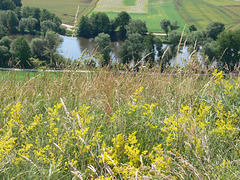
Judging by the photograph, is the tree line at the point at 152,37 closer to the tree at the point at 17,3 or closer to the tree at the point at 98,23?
the tree at the point at 98,23

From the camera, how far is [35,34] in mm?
78125

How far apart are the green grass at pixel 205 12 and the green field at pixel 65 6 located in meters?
34.1

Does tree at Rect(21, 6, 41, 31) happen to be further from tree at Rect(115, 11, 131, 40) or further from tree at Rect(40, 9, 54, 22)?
tree at Rect(115, 11, 131, 40)

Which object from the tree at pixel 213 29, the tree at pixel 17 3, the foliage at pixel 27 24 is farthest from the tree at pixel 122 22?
the tree at pixel 17 3

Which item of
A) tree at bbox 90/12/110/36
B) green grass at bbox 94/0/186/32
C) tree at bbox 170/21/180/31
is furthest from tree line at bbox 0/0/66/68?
tree at bbox 170/21/180/31

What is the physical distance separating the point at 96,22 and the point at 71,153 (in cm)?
7764

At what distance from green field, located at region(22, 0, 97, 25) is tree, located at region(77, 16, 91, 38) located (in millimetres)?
14949

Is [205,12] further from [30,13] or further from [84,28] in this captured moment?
[30,13]

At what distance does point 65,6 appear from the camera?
332ft

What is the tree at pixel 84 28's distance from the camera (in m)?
76.0

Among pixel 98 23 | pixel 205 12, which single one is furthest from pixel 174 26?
pixel 205 12

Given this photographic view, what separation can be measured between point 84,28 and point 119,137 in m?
76.5

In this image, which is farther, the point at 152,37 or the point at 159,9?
the point at 159,9

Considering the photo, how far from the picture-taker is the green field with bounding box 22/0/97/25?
93.2m
